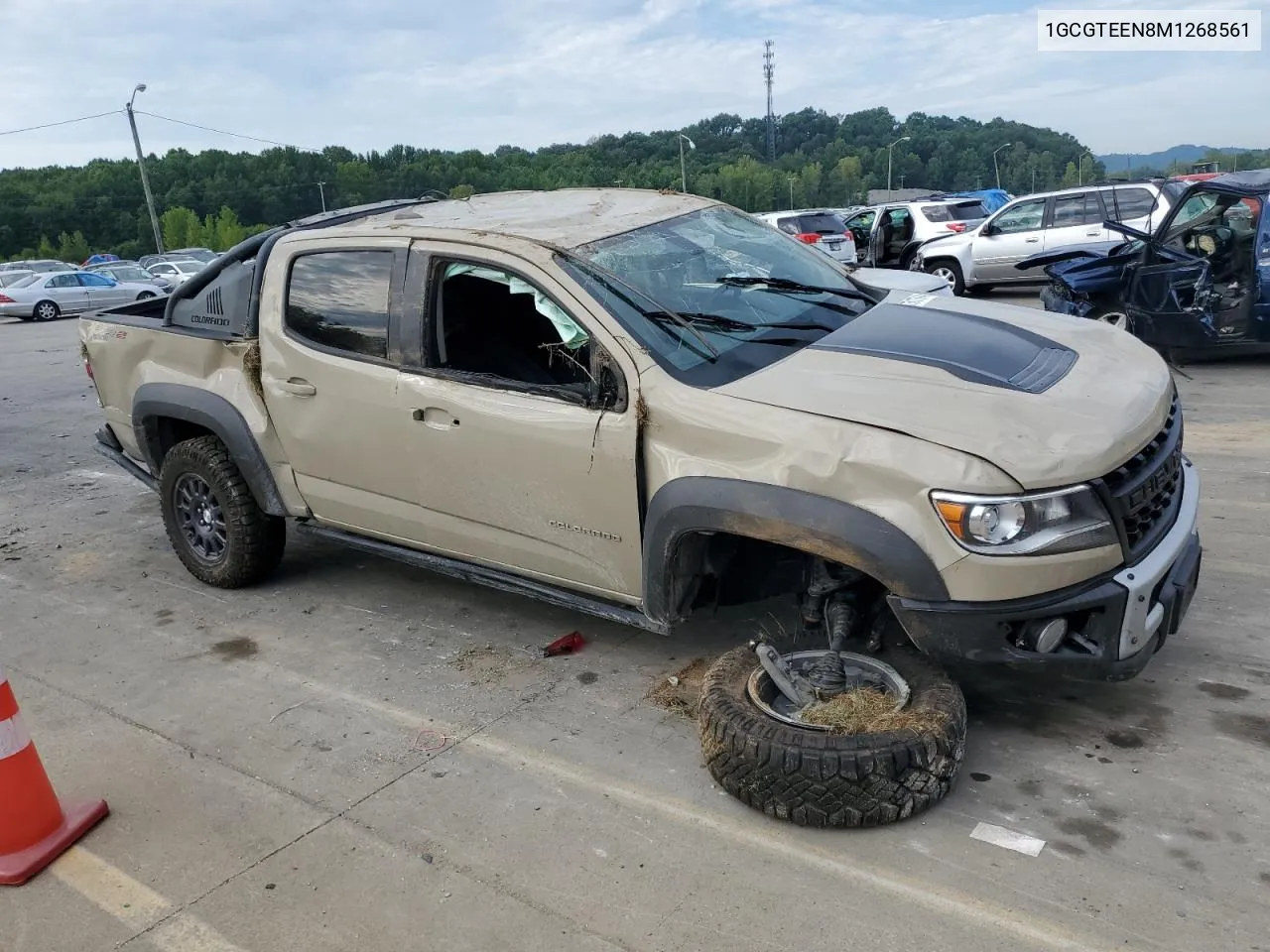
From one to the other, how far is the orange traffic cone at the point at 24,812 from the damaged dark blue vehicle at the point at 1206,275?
7995 millimetres

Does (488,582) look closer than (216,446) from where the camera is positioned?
Yes

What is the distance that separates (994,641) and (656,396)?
4.25 ft

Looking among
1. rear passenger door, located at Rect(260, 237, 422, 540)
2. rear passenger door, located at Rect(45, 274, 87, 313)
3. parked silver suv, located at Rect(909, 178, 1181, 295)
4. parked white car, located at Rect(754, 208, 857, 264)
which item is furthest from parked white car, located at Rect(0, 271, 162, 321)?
rear passenger door, located at Rect(260, 237, 422, 540)

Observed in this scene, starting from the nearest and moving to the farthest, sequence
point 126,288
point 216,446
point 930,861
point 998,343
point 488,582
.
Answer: point 930,861, point 998,343, point 488,582, point 216,446, point 126,288

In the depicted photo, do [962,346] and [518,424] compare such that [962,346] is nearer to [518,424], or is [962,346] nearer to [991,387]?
[991,387]

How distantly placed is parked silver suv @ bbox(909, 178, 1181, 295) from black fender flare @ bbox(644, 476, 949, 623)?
12093mm

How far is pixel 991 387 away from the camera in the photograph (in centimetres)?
323

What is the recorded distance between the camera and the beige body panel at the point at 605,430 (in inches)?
116

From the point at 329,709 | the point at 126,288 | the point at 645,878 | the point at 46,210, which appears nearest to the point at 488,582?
the point at 329,709

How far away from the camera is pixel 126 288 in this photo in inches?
1077

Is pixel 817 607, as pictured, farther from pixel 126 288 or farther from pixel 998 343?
pixel 126 288

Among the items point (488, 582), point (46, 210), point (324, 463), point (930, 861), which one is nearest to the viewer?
point (930, 861)

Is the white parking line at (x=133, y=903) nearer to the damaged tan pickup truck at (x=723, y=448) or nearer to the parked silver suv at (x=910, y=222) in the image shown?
the damaged tan pickup truck at (x=723, y=448)

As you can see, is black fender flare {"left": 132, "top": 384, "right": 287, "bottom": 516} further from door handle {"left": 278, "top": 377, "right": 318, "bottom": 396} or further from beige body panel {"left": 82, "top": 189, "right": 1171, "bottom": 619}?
door handle {"left": 278, "top": 377, "right": 318, "bottom": 396}
